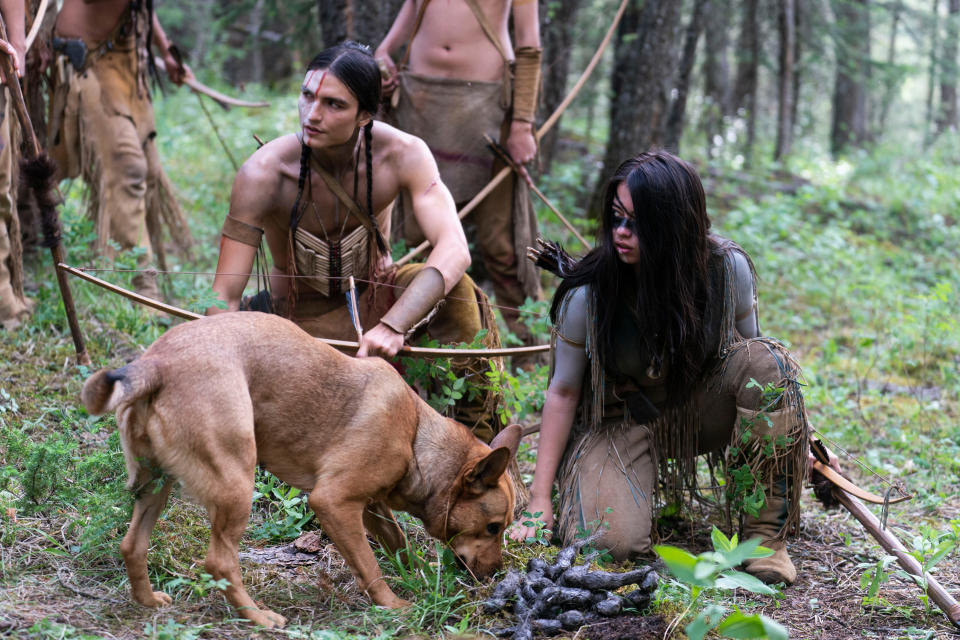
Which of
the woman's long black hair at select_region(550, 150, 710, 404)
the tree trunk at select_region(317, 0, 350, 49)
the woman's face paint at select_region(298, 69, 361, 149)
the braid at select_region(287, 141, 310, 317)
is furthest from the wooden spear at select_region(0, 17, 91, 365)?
the tree trunk at select_region(317, 0, 350, 49)

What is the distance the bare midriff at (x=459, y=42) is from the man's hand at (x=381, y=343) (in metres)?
2.85

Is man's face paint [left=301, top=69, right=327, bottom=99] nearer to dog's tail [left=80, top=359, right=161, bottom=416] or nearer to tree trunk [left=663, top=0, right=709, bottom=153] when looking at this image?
dog's tail [left=80, top=359, right=161, bottom=416]

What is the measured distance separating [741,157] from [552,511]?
12946 millimetres

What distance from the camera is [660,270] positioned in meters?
3.92

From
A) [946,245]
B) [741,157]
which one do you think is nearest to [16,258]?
[946,245]

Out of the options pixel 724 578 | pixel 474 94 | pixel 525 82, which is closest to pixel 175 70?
pixel 474 94

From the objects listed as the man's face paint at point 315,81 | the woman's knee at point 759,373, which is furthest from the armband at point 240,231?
the woman's knee at point 759,373

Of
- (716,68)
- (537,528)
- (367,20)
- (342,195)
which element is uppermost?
(367,20)

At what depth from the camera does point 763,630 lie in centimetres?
257

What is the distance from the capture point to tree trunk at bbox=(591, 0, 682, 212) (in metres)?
8.88

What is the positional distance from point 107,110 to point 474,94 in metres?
2.51

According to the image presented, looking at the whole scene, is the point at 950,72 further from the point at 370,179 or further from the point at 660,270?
the point at 370,179

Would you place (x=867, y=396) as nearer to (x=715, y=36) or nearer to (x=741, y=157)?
(x=741, y=157)

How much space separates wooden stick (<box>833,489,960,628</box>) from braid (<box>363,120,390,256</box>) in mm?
2455
